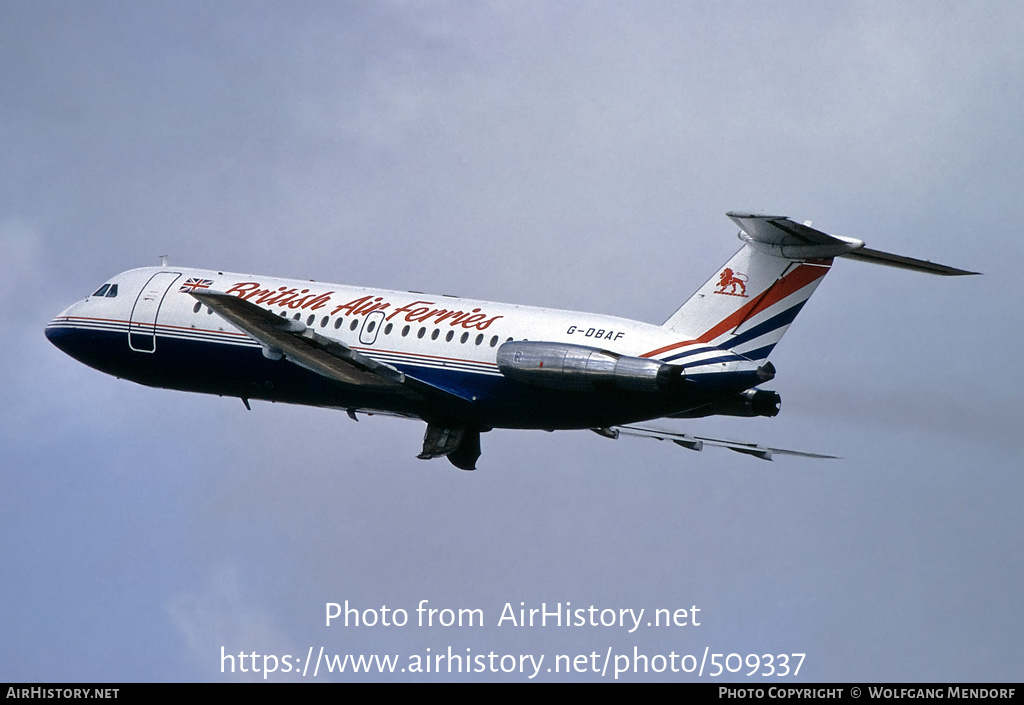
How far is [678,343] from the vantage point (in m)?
45.3

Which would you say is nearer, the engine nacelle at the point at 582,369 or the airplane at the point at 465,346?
the engine nacelle at the point at 582,369

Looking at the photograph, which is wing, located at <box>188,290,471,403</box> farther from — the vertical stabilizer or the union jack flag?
the vertical stabilizer

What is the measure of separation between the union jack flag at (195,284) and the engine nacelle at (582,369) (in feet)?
36.5

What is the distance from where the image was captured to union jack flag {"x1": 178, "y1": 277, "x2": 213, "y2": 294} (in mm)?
53531

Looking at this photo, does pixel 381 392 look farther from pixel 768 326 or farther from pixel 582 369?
pixel 768 326

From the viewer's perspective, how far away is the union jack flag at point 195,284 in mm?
53531

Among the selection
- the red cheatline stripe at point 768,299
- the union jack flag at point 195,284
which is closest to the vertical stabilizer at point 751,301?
the red cheatline stripe at point 768,299

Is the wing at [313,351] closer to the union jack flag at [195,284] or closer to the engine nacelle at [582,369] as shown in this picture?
the engine nacelle at [582,369]

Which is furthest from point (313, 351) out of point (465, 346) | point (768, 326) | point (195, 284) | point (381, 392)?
point (768, 326)

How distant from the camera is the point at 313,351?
4850 centimetres

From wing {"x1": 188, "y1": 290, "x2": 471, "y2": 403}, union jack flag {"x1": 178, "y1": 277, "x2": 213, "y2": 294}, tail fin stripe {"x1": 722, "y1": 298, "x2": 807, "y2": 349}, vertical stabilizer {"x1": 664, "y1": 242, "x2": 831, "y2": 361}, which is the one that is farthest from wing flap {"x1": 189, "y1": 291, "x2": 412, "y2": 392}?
tail fin stripe {"x1": 722, "y1": 298, "x2": 807, "y2": 349}

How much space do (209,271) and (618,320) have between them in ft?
44.7

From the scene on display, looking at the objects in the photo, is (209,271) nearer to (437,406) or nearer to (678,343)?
(437,406)

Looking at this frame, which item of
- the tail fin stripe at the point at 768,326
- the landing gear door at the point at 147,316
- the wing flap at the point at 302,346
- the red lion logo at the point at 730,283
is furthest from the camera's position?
the landing gear door at the point at 147,316
